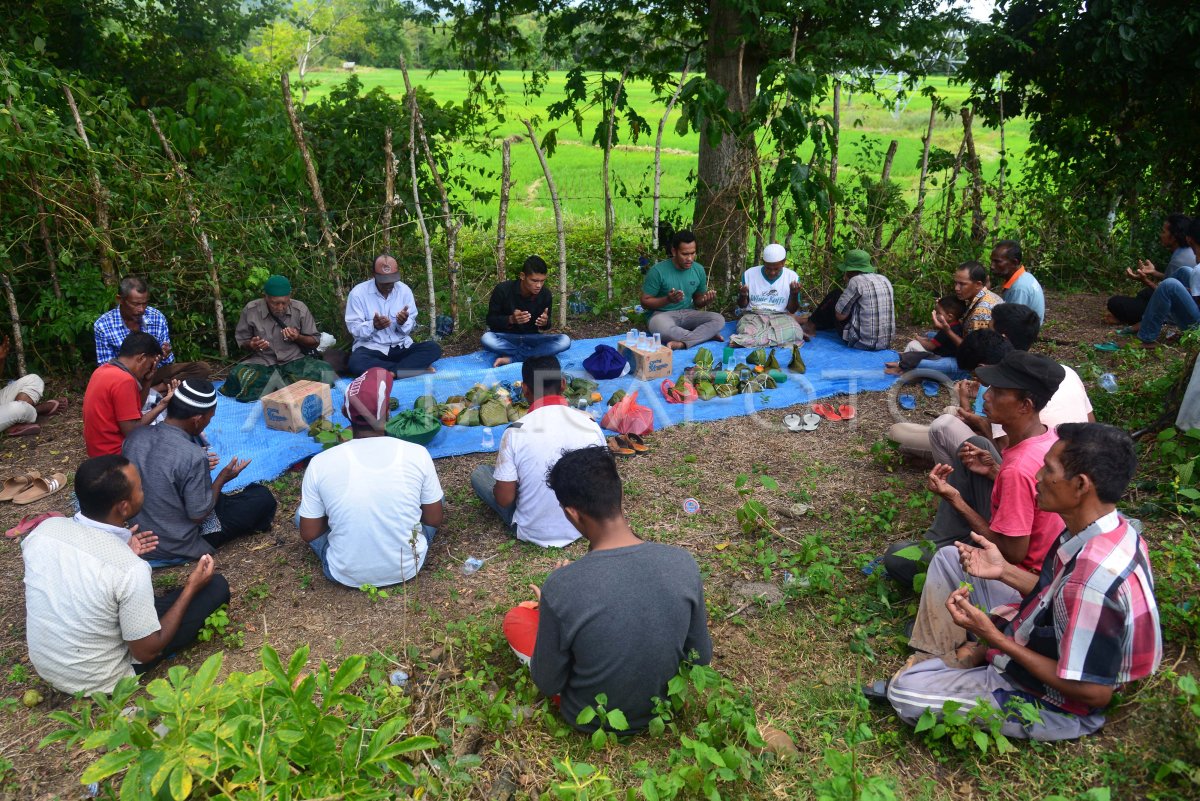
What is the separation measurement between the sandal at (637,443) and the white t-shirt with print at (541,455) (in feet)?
4.45

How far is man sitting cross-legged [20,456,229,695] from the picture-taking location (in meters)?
3.64

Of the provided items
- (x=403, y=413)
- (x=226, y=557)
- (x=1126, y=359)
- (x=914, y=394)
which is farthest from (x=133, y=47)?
(x=1126, y=359)

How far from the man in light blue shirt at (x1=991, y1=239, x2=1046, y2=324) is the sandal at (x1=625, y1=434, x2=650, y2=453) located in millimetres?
3442

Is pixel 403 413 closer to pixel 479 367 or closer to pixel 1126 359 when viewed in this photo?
pixel 479 367

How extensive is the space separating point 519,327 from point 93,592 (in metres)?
4.94

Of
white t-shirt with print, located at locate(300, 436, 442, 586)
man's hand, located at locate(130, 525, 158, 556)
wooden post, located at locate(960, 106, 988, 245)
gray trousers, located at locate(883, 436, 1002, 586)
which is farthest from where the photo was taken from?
wooden post, located at locate(960, 106, 988, 245)

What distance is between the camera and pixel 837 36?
9.40m

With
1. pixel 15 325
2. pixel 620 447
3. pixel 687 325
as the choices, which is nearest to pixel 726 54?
pixel 687 325

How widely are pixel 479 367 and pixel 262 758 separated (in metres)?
5.87

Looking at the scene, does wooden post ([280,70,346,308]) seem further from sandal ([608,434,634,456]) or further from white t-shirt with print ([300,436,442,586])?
white t-shirt with print ([300,436,442,586])

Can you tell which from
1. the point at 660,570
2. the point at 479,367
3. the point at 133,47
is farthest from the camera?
the point at 133,47

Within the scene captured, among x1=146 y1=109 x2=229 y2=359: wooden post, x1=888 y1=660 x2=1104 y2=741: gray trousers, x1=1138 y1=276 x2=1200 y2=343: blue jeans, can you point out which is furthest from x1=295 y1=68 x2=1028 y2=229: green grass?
x1=888 y1=660 x2=1104 y2=741: gray trousers

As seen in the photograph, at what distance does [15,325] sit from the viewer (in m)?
7.13

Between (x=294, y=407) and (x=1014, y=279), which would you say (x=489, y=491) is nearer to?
(x=294, y=407)
